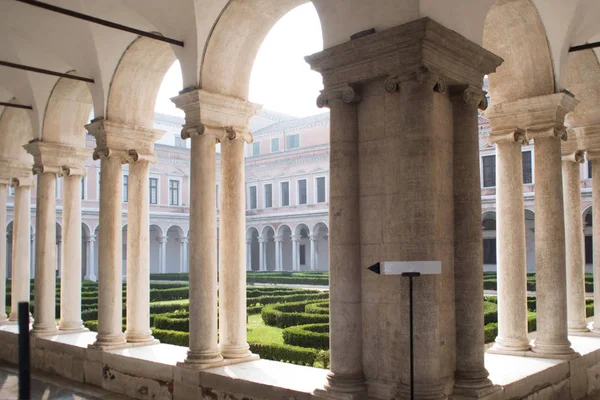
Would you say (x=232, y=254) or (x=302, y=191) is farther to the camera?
(x=302, y=191)

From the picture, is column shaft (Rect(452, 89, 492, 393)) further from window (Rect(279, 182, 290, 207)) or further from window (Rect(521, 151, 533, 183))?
window (Rect(279, 182, 290, 207))

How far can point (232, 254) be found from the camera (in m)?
7.92

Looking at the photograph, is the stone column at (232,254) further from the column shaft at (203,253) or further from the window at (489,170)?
the window at (489,170)

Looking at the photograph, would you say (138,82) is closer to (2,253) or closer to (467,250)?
(467,250)

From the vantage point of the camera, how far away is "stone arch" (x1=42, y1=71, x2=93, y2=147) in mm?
11078

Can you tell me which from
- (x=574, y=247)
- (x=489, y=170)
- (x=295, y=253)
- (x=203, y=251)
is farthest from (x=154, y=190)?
(x=574, y=247)

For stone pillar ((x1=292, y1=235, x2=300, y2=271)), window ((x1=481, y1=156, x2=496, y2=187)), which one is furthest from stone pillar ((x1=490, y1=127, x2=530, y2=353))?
stone pillar ((x1=292, y1=235, x2=300, y2=271))

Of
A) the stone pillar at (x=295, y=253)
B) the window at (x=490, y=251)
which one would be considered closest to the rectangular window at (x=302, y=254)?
the stone pillar at (x=295, y=253)

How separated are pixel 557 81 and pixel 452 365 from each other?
4.15 metres

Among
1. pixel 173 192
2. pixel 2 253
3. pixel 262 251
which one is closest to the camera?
pixel 2 253

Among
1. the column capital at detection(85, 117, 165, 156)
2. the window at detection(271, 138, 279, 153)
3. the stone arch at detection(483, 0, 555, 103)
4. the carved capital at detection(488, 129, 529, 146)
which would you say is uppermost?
the window at detection(271, 138, 279, 153)

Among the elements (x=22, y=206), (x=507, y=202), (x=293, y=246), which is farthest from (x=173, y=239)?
(x=507, y=202)

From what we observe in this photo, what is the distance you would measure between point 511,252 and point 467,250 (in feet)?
7.93

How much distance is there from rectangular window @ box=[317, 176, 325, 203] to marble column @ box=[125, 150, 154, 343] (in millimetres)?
28166
